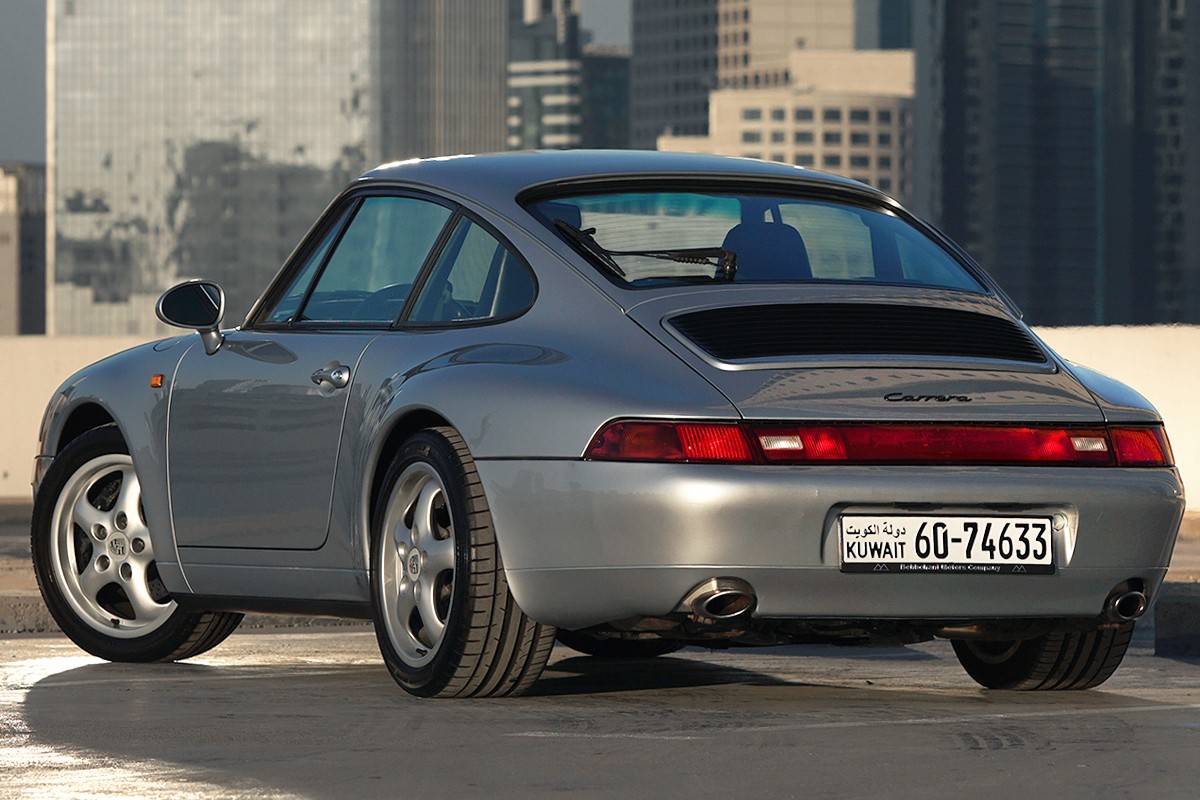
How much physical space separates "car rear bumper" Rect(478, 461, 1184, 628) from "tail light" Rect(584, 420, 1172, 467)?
1.3 inches

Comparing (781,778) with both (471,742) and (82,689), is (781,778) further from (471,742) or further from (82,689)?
(82,689)

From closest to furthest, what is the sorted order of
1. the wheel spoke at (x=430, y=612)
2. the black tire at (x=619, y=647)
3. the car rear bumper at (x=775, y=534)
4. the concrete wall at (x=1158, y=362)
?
the car rear bumper at (x=775, y=534) < the wheel spoke at (x=430, y=612) < the black tire at (x=619, y=647) < the concrete wall at (x=1158, y=362)

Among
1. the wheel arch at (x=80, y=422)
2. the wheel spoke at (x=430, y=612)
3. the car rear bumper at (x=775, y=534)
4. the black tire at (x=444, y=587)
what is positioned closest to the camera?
the car rear bumper at (x=775, y=534)

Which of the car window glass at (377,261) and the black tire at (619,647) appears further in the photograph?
the black tire at (619,647)

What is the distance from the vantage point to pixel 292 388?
625 cm

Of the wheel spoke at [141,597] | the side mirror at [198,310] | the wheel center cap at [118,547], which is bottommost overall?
the wheel spoke at [141,597]

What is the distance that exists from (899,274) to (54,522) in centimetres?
283

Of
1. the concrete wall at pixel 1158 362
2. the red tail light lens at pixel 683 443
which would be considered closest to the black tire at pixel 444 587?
the red tail light lens at pixel 683 443

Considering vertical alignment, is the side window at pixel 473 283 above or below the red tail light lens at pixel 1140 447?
above

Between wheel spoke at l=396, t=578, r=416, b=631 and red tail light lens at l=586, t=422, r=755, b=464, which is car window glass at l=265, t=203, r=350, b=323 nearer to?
wheel spoke at l=396, t=578, r=416, b=631

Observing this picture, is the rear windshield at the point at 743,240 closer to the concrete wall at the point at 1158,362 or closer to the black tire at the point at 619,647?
the black tire at the point at 619,647

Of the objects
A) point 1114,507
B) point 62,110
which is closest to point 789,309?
point 1114,507

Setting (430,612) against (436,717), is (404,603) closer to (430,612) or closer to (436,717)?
(430,612)

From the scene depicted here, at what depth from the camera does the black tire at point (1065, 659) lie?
6.05 meters
